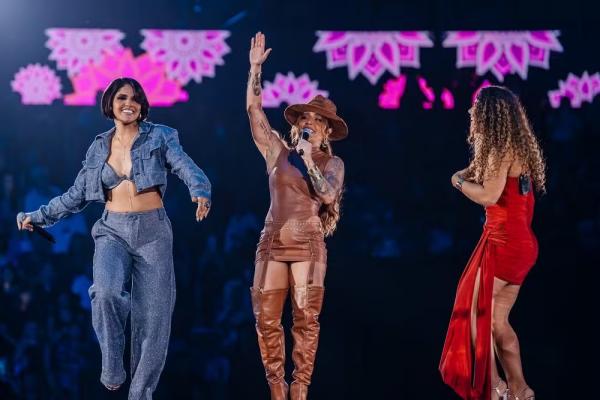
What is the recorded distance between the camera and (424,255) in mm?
6531

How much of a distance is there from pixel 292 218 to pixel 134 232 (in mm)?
830

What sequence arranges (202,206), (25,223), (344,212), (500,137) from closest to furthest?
1. (202,206)
2. (500,137)
3. (25,223)
4. (344,212)

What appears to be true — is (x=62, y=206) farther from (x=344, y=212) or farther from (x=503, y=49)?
(x=503, y=49)

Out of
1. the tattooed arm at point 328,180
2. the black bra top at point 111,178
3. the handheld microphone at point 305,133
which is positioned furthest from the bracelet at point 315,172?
the black bra top at point 111,178

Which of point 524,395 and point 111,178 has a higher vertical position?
point 111,178

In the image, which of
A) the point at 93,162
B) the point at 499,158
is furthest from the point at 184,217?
the point at 499,158

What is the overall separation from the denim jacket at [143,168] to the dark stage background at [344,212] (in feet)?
5.95

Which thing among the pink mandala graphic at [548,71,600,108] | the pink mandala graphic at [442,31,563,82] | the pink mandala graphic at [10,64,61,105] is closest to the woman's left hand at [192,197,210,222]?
the pink mandala graphic at [10,64,61,105]

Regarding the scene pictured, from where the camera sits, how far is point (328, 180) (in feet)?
15.4

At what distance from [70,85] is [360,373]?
2.94 m

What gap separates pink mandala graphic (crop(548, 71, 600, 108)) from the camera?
6461 millimetres

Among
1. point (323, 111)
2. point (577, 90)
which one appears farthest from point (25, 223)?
point (577, 90)

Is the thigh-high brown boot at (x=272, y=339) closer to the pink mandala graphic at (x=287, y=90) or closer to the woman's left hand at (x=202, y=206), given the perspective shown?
the woman's left hand at (x=202, y=206)

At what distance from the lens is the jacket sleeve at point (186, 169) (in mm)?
4406
